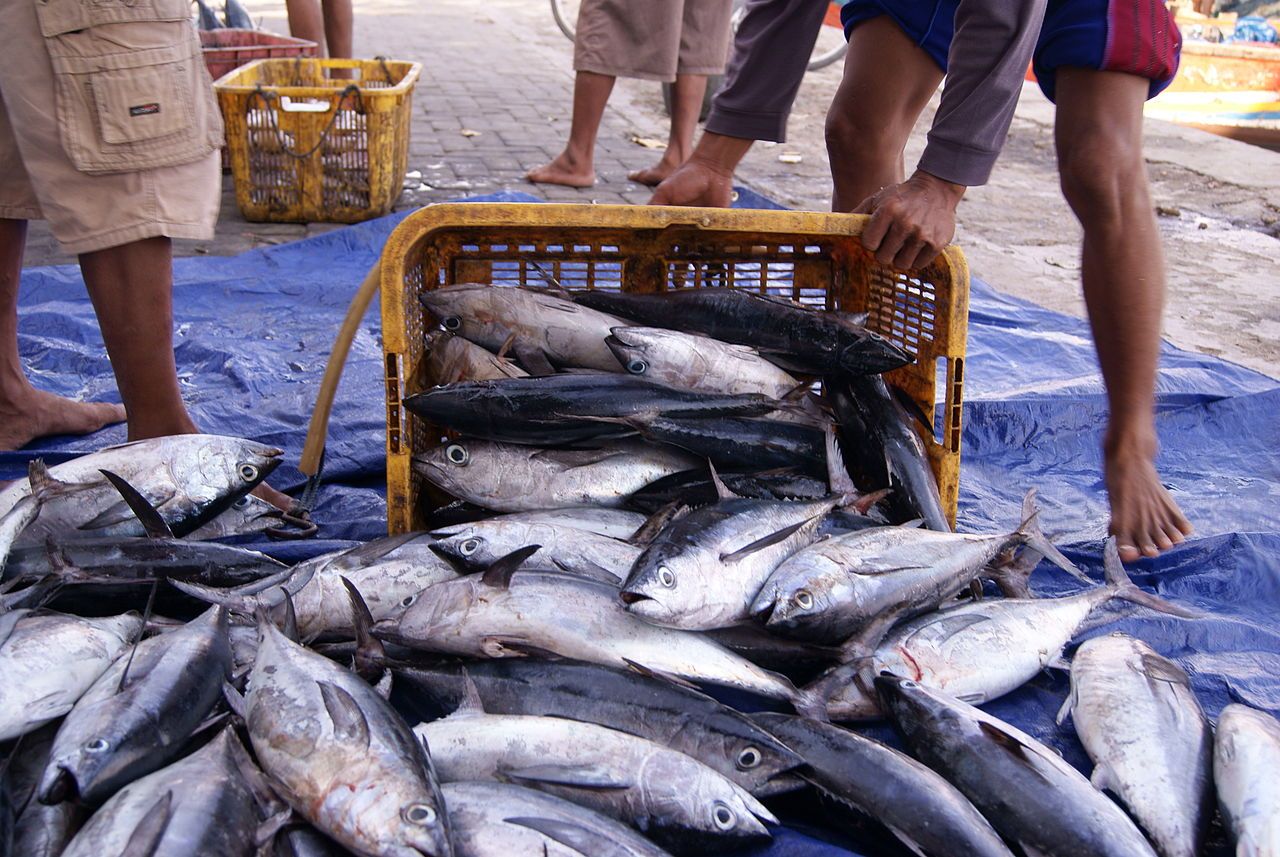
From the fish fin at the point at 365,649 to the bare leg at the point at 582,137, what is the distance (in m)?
4.81

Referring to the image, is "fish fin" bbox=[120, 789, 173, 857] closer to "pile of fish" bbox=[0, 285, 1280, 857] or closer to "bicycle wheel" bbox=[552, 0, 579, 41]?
"pile of fish" bbox=[0, 285, 1280, 857]

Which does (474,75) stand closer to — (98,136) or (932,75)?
(932,75)

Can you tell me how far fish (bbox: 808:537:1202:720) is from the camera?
1.99 m

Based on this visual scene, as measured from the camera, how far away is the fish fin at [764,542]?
6.63 feet

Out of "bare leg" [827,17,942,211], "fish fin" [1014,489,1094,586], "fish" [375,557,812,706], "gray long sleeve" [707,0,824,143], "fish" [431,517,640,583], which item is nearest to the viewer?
"fish" [375,557,812,706]

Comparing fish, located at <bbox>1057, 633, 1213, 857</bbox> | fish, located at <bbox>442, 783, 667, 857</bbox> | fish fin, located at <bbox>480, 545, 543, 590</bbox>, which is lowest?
fish, located at <bbox>1057, 633, 1213, 857</bbox>

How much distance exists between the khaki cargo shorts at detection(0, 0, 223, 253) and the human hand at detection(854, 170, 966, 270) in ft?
5.72

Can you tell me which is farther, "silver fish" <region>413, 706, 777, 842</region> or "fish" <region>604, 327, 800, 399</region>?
"fish" <region>604, 327, 800, 399</region>

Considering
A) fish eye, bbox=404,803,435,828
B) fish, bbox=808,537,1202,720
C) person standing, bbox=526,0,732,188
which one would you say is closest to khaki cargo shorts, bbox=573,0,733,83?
person standing, bbox=526,0,732,188

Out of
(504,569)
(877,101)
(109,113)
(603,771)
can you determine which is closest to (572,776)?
(603,771)

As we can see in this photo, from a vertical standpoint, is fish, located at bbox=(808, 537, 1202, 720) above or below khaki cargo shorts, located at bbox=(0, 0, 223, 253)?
below

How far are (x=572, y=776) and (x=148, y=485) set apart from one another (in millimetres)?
1373

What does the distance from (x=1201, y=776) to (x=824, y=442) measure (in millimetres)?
1054

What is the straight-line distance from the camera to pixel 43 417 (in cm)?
312
